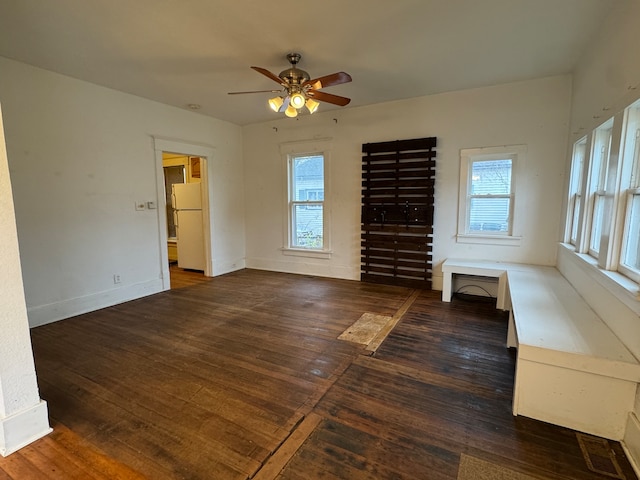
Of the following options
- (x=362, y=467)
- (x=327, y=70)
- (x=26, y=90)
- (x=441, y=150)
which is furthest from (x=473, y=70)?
(x=26, y=90)

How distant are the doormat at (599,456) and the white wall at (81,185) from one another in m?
4.78

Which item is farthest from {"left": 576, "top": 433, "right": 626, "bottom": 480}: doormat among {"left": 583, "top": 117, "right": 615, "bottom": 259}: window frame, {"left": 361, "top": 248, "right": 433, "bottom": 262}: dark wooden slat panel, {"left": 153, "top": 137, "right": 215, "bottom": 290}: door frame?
{"left": 153, "top": 137, "right": 215, "bottom": 290}: door frame

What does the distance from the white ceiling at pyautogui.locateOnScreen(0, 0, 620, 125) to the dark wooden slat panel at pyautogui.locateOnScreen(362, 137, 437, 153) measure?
2.55 feet

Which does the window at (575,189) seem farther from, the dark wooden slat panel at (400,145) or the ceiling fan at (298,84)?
the ceiling fan at (298,84)

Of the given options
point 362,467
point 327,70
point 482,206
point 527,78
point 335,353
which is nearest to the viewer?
point 362,467

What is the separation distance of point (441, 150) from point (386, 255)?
171 cm

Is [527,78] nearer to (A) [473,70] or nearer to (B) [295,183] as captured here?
(A) [473,70]

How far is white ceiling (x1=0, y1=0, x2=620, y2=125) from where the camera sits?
2408 millimetres

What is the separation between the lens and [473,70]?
11.8 feet

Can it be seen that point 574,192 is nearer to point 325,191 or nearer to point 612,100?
point 612,100

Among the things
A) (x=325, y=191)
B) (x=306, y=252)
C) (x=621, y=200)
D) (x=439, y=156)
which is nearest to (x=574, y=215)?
(x=621, y=200)

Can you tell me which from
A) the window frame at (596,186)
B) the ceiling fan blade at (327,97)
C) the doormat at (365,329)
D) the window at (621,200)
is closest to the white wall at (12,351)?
the doormat at (365,329)

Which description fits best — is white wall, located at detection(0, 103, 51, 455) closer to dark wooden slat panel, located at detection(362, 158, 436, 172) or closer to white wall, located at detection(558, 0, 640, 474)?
white wall, located at detection(558, 0, 640, 474)

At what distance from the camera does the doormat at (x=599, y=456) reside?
155 cm
